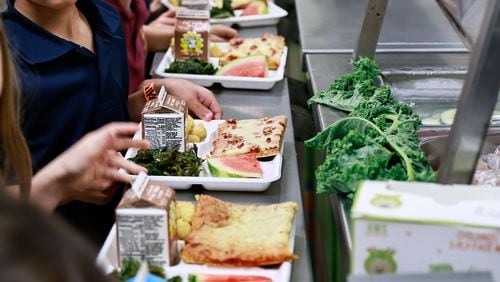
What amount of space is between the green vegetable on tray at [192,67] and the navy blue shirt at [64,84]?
35cm

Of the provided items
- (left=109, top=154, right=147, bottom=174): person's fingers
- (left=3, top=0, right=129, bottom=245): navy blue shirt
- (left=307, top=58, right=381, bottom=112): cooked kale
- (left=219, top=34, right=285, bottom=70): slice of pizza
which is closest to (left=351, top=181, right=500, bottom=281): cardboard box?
(left=109, top=154, right=147, bottom=174): person's fingers

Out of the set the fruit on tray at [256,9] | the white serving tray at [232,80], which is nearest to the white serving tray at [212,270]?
the white serving tray at [232,80]

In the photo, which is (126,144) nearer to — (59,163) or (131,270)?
(59,163)

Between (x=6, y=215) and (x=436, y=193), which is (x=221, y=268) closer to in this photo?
(x=436, y=193)

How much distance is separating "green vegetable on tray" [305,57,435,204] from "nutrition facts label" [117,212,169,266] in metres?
0.45

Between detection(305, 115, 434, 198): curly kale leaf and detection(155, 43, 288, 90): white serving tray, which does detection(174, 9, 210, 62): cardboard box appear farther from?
detection(305, 115, 434, 198): curly kale leaf

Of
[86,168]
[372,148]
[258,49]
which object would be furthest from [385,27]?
[86,168]

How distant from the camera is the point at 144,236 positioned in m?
1.71

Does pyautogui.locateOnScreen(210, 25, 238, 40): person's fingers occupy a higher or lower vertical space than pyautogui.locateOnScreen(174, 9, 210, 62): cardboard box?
lower

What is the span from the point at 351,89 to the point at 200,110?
0.55 metres

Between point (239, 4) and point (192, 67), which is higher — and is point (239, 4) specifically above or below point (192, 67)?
below

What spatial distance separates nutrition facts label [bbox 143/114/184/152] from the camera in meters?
2.33

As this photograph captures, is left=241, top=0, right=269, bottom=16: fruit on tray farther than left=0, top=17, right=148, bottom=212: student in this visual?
Yes

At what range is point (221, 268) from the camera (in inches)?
71.2
